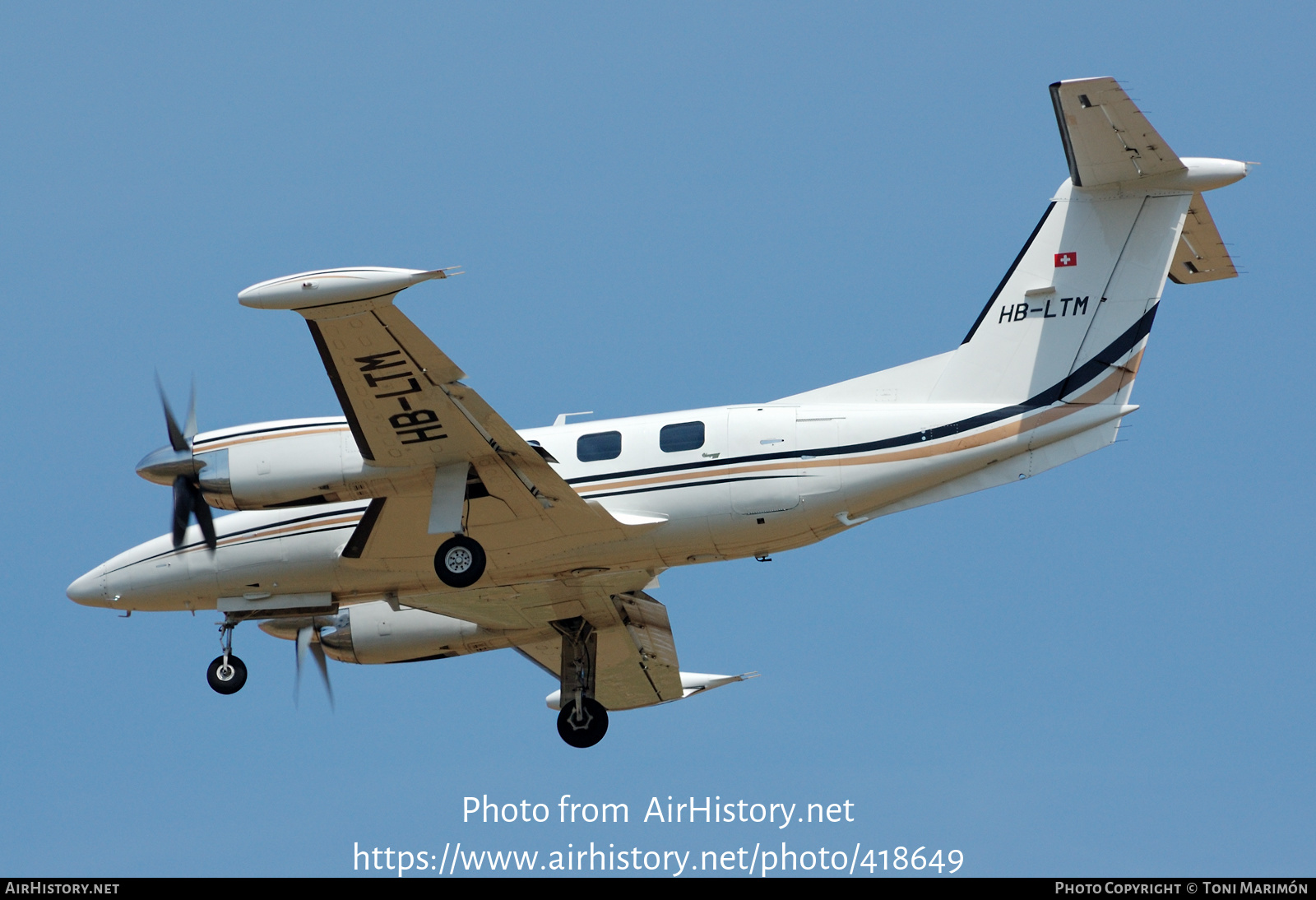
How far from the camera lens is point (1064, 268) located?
75.6 feet

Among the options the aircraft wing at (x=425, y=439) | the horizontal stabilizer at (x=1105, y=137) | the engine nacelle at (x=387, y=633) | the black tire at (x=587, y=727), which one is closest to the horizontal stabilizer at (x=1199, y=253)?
the horizontal stabilizer at (x=1105, y=137)

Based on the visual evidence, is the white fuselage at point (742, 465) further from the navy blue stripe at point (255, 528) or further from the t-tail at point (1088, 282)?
the navy blue stripe at point (255, 528)

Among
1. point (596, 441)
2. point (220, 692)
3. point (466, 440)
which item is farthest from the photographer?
point (220, 692)

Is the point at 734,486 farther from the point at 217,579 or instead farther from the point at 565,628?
the point at 217,579

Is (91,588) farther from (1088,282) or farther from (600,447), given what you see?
(1088,282)

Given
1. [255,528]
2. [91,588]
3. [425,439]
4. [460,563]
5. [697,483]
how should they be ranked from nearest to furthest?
[425,439] → [460,563] → [697,483] → [255,528] → [91,588]

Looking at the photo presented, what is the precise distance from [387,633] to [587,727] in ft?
13.7

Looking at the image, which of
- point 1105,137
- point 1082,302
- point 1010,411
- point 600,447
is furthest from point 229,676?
point 1105,137

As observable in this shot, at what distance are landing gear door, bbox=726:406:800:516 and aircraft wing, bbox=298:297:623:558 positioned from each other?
197 cm

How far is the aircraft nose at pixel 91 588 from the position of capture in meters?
25.1

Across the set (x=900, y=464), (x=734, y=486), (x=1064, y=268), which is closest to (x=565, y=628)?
(x=734, y=486)

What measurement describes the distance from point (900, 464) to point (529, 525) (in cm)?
565

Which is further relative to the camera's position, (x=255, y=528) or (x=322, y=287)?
(x=255, y=528)

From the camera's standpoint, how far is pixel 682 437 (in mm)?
22812
